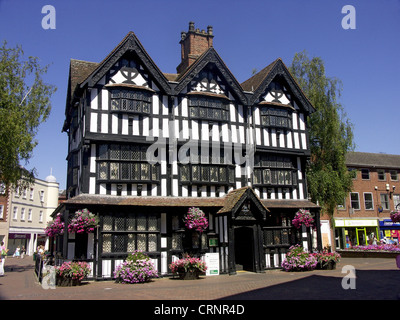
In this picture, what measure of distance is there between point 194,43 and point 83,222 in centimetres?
1386

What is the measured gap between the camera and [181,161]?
1980cm

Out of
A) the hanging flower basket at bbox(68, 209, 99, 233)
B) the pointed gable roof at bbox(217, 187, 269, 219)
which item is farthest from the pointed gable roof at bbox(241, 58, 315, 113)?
the hanging flower basket at bbox(68, 209, 99, 233)

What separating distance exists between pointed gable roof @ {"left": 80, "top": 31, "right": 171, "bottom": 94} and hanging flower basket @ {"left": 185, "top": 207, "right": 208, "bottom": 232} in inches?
262

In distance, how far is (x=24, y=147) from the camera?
21188 millimetres

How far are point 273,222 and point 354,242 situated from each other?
74.0 ft

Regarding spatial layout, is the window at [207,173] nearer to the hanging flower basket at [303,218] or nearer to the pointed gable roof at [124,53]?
the hanging flower basket at [303,218]

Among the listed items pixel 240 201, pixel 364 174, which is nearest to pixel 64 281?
pixel 240 201

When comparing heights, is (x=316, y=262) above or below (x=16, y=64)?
below

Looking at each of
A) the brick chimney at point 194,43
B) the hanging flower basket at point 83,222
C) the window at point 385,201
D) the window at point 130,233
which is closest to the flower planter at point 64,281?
the hanging flower basket at point 83,222

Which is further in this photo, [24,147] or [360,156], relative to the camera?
[360,156]

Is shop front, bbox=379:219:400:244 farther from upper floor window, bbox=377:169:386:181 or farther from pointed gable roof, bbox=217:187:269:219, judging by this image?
pointed gable roof, bbox=217:187:269:219
